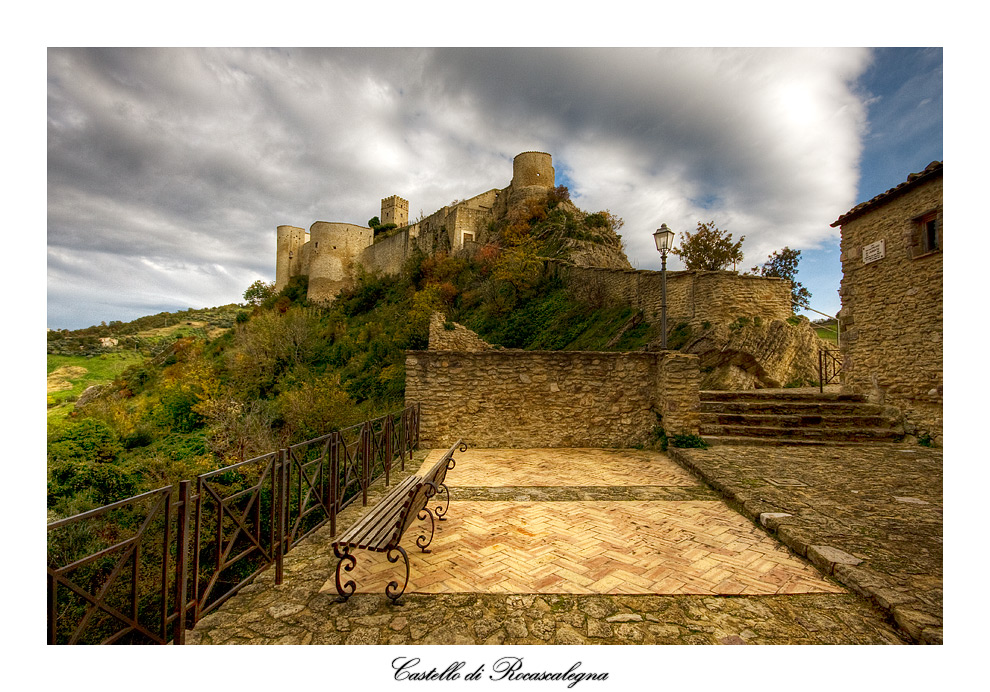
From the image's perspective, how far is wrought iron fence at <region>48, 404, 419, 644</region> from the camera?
2111 millimetres

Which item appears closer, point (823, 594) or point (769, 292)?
point (823, 594)

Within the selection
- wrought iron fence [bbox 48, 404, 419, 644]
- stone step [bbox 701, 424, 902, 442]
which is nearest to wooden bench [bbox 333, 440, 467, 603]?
wrought iron fence [bbox 48, 404, 419, 644]

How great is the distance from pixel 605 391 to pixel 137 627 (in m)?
7.18

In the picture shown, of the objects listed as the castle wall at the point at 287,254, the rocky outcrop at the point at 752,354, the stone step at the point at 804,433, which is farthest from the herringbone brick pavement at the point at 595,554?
the castle wall at the point at 287,254

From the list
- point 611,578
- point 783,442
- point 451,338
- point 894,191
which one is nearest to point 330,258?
point 451,338

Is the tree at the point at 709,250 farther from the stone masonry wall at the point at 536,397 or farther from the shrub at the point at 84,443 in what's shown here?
the shrub at the point at 84,443

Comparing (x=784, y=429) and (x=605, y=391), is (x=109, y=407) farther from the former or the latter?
(x=784, y=429)

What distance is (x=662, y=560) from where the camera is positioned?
327cm

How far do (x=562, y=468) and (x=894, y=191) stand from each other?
8161 millimetres

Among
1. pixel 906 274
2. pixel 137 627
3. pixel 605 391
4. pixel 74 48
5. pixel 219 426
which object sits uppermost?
pixel 74 48

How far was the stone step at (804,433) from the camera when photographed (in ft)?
25.5

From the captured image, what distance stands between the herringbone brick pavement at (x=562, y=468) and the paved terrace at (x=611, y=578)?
51 centimetres

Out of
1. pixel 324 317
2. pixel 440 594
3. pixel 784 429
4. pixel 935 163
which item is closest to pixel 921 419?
pixel 784 429

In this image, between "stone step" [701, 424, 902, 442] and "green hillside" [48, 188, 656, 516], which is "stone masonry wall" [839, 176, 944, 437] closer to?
"stone step" [701, 424, 902, 442]
